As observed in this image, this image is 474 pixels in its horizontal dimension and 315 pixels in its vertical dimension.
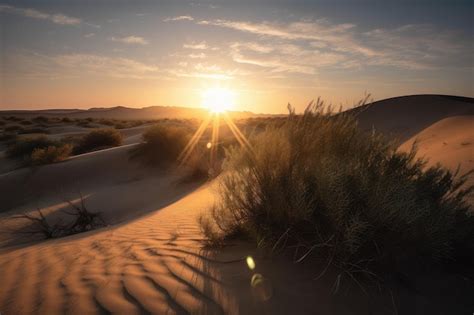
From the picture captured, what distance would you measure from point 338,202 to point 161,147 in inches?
406

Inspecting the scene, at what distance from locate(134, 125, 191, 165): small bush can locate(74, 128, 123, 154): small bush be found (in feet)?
16.5

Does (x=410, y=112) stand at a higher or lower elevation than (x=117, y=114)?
lower

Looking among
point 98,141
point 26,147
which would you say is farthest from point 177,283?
point 98,141

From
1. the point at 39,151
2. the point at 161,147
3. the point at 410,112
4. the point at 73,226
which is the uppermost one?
the point at 410,112

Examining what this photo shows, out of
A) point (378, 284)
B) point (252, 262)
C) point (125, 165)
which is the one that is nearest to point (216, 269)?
point (252, 262)

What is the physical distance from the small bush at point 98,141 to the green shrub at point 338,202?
14.4 meters

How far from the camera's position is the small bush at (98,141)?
15.9m

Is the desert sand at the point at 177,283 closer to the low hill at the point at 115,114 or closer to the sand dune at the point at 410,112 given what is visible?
the sand dune at the point at 410,112

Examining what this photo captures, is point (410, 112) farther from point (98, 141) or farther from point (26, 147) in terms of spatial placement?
point (26, 147)

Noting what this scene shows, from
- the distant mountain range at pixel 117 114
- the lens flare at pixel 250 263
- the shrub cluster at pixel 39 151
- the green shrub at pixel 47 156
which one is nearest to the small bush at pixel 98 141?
the shrub cluster at pixel 39 151

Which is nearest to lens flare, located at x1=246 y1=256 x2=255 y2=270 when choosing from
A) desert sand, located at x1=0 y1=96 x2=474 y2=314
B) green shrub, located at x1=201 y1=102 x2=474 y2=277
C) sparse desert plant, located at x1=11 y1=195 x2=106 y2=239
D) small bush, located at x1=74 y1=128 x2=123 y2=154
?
desert sand, located at x1=0 y1=96 x2=474 y2=314

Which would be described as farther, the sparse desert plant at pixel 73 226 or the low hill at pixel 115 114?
the low hill at pixel 115 114

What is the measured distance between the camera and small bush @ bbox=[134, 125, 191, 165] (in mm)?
11788

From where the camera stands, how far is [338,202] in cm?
Result: 251
